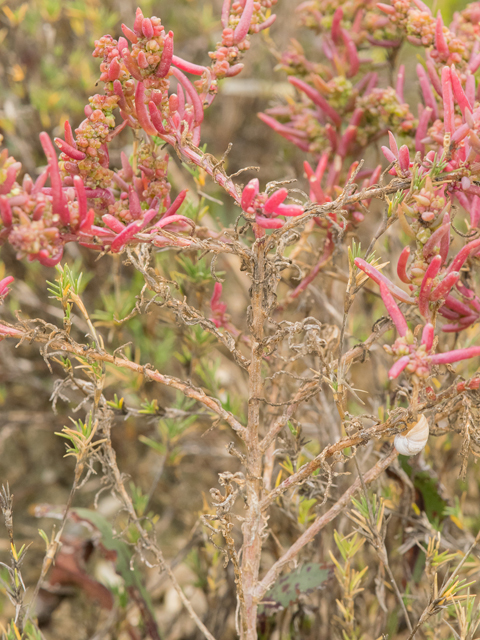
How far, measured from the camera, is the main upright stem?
836 millimetres

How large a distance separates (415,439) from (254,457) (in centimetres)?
25

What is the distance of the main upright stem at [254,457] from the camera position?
84 centimetres

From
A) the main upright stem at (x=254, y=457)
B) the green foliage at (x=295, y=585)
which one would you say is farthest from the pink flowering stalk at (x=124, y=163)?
the green foliage at (x=295, y=585)

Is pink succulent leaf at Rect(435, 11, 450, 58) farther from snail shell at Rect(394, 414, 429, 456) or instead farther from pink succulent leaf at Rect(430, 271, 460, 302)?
snail shell at Rect(394, 414, 429, 456)

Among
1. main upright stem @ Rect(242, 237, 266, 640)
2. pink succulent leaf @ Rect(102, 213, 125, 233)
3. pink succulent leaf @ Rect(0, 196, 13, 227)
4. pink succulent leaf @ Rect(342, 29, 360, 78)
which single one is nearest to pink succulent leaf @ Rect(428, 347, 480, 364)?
main upright stem @ Rect(242, 237, 266, 640)

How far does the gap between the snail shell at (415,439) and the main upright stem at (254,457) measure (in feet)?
0.71

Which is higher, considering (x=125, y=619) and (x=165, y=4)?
(x=165, y=4)

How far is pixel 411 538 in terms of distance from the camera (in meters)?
1.17

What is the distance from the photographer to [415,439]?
77cm

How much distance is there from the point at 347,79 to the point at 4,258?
1227 millimetres

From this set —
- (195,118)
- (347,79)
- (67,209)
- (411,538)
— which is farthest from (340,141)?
(411,538)

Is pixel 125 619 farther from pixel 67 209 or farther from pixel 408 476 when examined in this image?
pixel 67 209

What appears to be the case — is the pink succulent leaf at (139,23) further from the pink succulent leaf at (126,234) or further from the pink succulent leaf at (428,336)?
the pink succulent leaf at (428,336)

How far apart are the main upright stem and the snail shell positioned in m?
0.22
